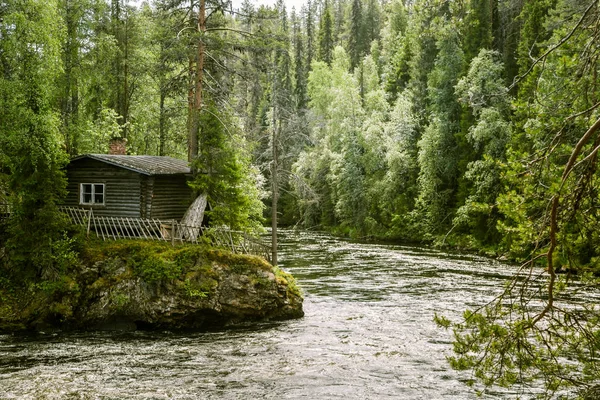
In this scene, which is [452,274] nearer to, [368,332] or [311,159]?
[368,332]

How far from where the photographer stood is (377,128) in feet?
162

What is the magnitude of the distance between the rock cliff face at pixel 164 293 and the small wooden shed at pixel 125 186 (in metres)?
4.49

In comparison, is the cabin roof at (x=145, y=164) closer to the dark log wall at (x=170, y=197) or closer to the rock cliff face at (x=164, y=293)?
the dark log wall at (x=170, y=197)

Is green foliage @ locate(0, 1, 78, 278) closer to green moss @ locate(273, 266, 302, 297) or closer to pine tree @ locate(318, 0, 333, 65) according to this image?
green moss @ locate(273, 266, 302, 297)

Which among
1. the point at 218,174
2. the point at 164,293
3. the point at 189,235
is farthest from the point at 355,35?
the point at 164,293

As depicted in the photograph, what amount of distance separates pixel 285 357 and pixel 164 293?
5.80 m

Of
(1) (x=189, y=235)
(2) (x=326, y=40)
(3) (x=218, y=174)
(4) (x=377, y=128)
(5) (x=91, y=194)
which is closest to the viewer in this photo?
(1) (x=189, y=235)

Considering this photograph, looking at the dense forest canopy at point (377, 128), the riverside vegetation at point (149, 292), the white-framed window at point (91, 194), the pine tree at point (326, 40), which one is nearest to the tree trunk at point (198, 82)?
the dense forest canopy at point (377, 128)

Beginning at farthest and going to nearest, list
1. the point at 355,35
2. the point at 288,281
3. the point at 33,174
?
the point at 355,35 < the point at 288,281 < the point at 33,174

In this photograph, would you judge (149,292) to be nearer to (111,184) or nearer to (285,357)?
(285,357)

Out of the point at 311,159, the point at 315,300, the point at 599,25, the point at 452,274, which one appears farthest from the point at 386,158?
the point at 599,25

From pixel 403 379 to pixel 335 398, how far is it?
2048mm

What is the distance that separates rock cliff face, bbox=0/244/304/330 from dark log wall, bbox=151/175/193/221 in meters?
4.77

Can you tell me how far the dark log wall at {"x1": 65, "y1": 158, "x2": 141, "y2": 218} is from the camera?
77.9ft
